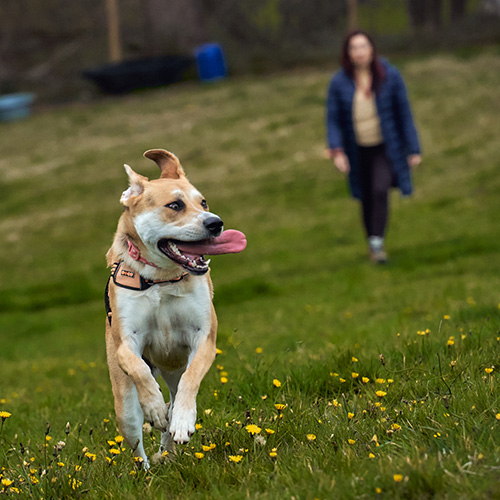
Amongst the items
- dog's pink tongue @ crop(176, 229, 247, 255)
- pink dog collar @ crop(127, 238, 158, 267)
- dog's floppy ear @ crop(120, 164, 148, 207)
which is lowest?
pink dog collar @ crop(127, 238, 158, 267)

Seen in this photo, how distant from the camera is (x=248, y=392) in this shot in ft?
14.9

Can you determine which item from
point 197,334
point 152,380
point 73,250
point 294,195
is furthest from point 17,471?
point 294,195

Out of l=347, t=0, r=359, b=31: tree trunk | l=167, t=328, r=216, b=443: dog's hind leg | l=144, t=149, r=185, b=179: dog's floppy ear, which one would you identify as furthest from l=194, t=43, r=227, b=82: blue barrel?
l=167, t=328, r=216, b=443: dog's hind leg

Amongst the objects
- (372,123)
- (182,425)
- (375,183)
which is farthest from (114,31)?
(182,425)

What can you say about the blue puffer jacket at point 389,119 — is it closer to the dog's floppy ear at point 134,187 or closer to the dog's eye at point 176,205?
the dog's floppy ear at point 134,187

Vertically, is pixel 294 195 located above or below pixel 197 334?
below

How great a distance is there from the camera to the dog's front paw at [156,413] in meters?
3.73

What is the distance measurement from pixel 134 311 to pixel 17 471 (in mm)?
971

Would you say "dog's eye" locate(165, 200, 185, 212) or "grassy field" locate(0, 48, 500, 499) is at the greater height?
"dog's eye" locate(165, 200, 185, 212)

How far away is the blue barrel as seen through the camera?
25.3 m

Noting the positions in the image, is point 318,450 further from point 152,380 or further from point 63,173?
point 63,173

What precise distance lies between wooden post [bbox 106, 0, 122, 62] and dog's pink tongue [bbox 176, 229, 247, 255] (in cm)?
2291

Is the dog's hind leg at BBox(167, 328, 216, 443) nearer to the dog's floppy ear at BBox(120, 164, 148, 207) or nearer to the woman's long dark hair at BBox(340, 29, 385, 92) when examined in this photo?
the dog's floppy ear at BBox(120, 164, 148, 207)

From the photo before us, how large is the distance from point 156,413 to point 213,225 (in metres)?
0.98
